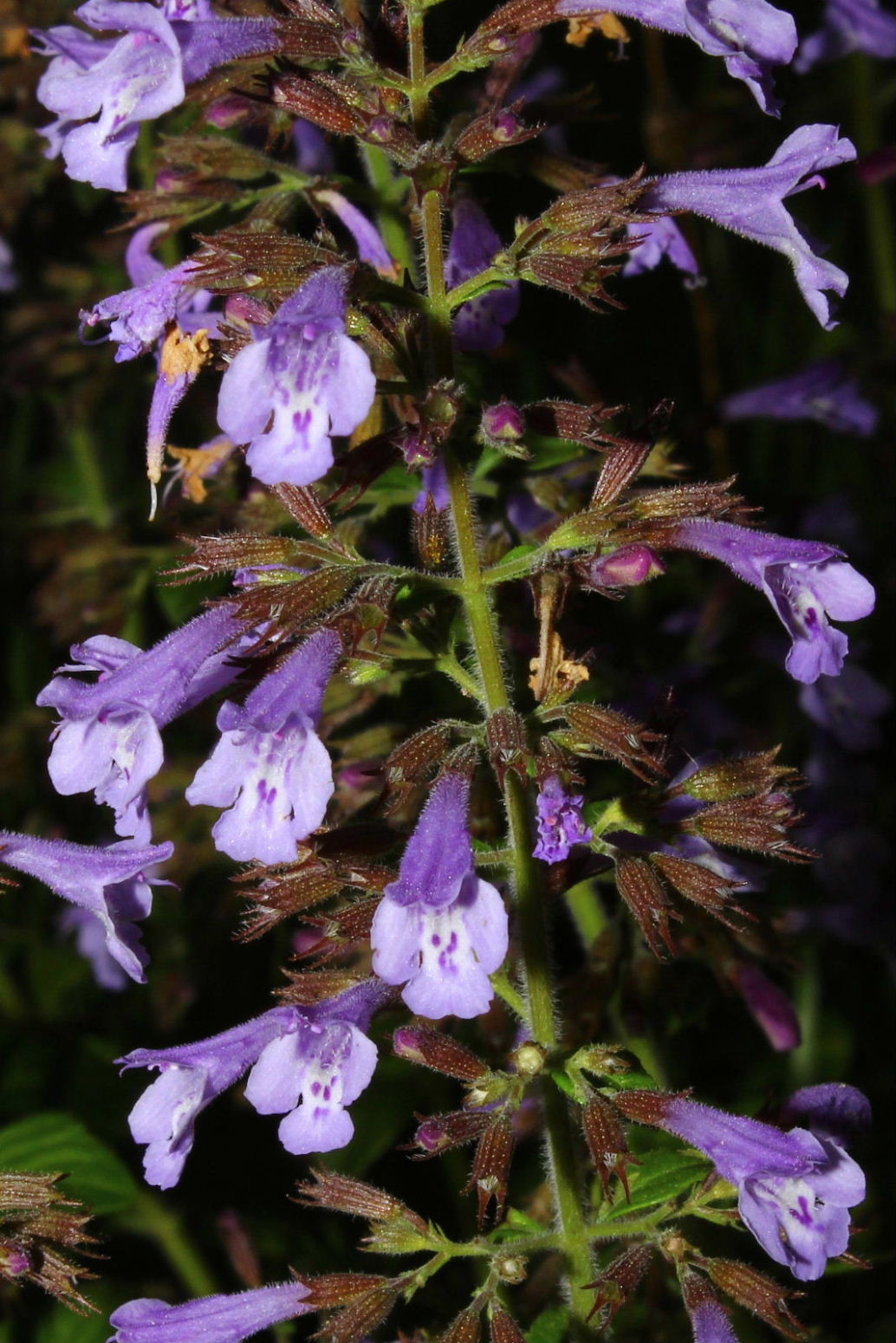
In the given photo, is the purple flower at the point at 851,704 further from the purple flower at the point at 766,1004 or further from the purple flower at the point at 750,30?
the purple flower at the point at 750,30

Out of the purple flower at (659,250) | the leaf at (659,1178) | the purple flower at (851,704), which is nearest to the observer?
the leaf at (659,1178)

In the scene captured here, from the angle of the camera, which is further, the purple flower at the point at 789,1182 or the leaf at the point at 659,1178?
the leaf at the point at 659,1178

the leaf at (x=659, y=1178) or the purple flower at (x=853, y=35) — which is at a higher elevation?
the purple flower at (x=853, y=35)

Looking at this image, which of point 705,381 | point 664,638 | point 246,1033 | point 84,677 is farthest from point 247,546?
point 705,381

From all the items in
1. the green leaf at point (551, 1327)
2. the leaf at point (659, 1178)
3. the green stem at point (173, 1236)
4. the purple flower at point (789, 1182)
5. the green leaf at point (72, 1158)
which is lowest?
the green stem at point (173, 1236)

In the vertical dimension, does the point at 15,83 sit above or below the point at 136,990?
above

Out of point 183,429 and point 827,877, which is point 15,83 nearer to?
point 183,429

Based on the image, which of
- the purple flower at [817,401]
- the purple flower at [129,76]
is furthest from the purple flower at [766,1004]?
the purple flower at [129,76]
